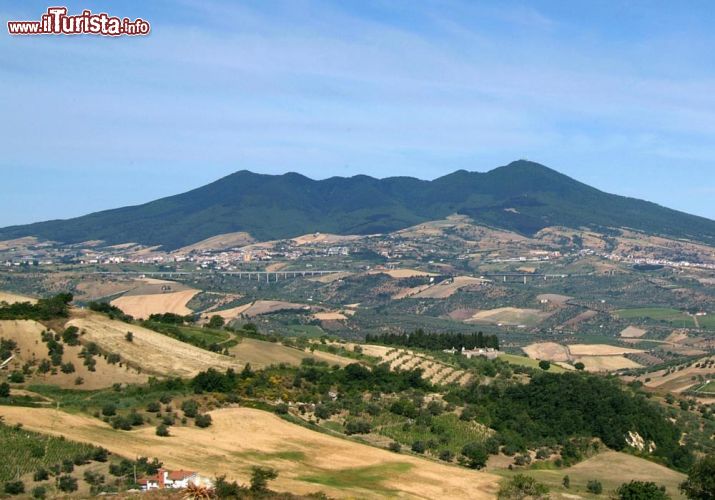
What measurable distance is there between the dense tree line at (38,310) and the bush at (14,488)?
5490 centimetres

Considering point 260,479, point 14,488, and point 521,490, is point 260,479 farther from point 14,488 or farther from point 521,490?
point 521,490

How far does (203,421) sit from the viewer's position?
7956cm

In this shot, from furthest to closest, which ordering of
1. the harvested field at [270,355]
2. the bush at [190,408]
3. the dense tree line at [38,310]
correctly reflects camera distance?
1. the harvested field at [270,355]
2. the dense tree line at [38,310]
3. the bush at [190,408]

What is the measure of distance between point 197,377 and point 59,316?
22450 mm

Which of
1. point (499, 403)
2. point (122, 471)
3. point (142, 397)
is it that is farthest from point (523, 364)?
point (122, 471)

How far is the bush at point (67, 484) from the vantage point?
186ft

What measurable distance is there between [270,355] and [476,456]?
139 feet

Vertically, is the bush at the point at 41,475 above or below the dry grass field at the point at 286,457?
above

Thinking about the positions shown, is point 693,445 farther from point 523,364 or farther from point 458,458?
point 523,364

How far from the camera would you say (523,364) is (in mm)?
143750

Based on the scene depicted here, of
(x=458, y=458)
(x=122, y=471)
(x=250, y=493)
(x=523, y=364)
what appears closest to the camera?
(x=250, y=493)

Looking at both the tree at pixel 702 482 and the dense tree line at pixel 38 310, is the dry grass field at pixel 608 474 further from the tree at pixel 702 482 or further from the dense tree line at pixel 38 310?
the dense tree line at pixel 38 310

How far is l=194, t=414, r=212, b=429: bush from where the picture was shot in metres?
79.4

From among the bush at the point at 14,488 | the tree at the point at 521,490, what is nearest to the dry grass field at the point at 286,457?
the tree at the point at 521,490
